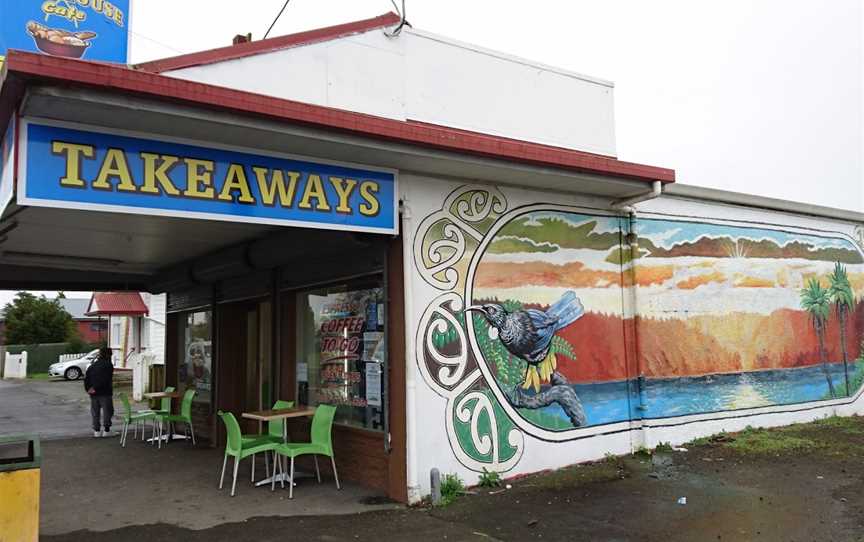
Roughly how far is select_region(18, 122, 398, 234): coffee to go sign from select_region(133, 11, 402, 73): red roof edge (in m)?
1.14

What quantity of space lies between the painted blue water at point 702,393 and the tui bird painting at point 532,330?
462mm

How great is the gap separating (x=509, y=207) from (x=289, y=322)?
3.40m

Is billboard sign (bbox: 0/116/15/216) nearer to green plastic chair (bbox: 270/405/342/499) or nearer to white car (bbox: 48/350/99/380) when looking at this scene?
green plastic chair (bbox: 270/405/342/499)

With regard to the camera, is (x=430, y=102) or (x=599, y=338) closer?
(x=430, y=102)

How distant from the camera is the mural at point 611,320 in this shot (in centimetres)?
744

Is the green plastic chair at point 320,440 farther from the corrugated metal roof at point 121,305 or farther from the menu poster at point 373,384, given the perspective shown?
the corrugated metal roof at point 121,305

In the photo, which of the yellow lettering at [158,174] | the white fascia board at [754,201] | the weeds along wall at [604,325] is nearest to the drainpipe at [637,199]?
the weeds along wall at [604,325]

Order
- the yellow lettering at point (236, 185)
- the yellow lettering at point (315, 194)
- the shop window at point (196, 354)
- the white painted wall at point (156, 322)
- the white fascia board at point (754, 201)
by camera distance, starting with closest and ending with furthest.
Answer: the yellow lettering at point (236, 185)
the yellow lettering at point (315, 194)
the white fascia board at point (754, 201)
the shop window at point (196, 354)
the white painted wall at point (156, 322)

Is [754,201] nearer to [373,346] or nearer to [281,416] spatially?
[373,346]

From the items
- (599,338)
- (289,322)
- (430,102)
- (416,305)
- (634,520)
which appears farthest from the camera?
(289,322)

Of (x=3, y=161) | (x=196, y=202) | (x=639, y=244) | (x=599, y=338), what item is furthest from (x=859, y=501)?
(x=3, y=161)

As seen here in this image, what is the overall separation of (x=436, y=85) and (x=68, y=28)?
4.08 metres

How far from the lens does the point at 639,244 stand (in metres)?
9.25

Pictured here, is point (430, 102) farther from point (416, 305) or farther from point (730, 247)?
point (730, 247)
